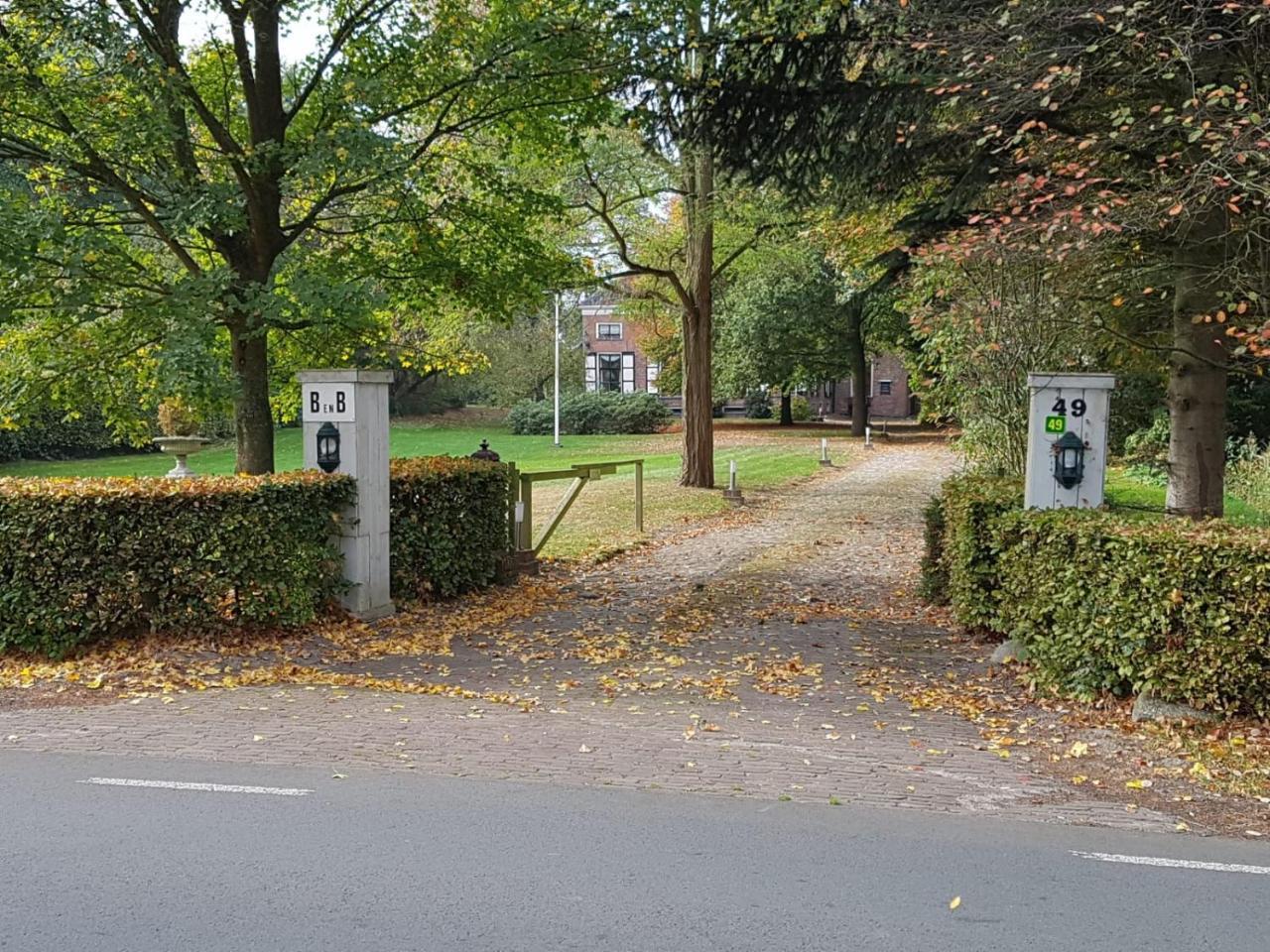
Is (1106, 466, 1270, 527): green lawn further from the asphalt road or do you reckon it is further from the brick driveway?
the asphalt road

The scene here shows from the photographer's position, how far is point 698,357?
23125mm

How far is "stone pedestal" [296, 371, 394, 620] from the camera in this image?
9.88m

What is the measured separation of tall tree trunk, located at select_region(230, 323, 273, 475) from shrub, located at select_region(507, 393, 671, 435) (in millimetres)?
40567

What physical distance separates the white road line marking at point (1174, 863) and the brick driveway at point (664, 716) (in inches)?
18.7

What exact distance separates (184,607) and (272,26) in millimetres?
6658

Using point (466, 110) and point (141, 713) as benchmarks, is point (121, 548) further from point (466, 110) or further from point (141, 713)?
point (466, 110)

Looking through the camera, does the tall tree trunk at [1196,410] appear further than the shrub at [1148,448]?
No

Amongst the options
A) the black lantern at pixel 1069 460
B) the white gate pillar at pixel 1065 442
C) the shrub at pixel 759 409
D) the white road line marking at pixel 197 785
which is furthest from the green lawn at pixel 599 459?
the white road line marking at pixel 197 785

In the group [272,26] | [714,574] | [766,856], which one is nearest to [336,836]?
[766,856]

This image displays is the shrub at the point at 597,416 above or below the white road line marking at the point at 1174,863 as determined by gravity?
above

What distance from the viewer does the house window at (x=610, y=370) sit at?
2813 inches

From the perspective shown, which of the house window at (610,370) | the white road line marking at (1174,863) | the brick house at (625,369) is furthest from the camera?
the house window at (610,370)

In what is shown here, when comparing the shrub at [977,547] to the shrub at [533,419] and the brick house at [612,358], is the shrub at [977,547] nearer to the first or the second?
the shrub at [533,419]

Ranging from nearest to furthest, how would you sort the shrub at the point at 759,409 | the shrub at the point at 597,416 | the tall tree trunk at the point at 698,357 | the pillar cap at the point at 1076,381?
the pillar cap at the point at 1076,381 → the tall tree trunk at the point at 698,357 → the shrub at the point at 597,416 → the shrub at the point at 759,409
